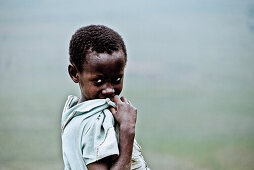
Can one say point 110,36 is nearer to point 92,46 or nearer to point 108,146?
point 92,46

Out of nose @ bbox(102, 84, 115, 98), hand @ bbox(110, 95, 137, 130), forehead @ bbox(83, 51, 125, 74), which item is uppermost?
forehead @ bbox(83, 51, 125, 74)

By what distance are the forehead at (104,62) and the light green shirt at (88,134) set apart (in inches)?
4.8

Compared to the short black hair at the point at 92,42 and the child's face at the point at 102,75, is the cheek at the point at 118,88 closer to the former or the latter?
the child's face at the point at 102,75

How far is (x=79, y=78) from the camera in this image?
179 centimetres

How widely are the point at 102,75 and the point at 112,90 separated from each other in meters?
0.08

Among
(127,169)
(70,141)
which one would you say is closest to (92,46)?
(70,141)

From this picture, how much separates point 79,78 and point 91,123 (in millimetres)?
205

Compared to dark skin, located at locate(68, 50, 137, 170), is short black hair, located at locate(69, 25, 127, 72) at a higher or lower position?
higher

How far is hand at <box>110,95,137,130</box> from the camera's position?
170cm

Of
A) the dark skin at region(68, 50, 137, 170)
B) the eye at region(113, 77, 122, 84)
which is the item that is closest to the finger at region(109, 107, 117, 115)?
the dark skin at region(68, 50, 137, 170)

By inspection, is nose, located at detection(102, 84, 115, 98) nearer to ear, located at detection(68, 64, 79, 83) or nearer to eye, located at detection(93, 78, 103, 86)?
eye, located at detection(93, 78, 103, 86)

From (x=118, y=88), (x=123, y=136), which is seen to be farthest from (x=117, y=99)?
(x=123, y=136)

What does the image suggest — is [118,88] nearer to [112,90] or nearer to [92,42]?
[112,90]

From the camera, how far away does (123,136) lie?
1676 mm
